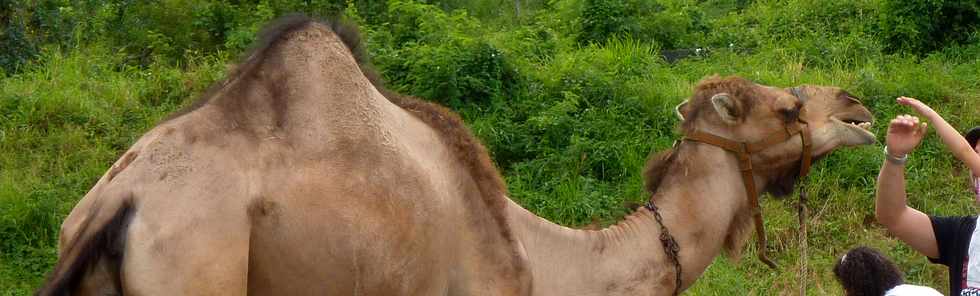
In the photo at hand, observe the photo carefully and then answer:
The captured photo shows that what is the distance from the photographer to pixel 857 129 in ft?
17.5

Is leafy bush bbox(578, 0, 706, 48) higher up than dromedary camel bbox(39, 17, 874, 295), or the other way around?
dromedary camel bbox(39, 17, 874, 295)

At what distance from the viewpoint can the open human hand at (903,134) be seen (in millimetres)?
4414

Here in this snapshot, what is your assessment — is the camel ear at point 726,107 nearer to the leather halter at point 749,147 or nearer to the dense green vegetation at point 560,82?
the leather halter at point 749,147

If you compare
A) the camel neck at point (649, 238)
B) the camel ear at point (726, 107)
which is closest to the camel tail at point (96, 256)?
the camel neck at point (649, 238)

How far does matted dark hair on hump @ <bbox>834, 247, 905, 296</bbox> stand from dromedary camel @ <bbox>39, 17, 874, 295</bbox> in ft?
3.79

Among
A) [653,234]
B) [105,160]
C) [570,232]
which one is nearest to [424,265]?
[570,232]

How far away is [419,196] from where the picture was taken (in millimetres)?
4309

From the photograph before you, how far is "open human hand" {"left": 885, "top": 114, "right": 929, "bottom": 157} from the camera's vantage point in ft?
14.5

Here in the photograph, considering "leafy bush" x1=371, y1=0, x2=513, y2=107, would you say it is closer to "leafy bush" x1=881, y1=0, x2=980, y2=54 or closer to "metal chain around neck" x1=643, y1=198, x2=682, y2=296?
"leafy bush" x1=881, y1=0, x2=980, y2=54

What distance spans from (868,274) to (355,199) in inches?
73.3

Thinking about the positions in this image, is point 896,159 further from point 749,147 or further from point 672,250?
point 672,250

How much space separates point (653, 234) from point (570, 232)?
1.32 feet

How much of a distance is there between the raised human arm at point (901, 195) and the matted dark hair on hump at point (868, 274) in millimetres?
556

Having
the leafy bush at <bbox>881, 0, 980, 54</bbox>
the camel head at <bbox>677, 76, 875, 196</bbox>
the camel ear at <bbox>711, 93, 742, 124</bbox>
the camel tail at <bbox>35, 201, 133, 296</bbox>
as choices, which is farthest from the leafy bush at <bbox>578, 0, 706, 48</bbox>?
the camel tail at <bbox>35, 201, 133, 296</bbox>
